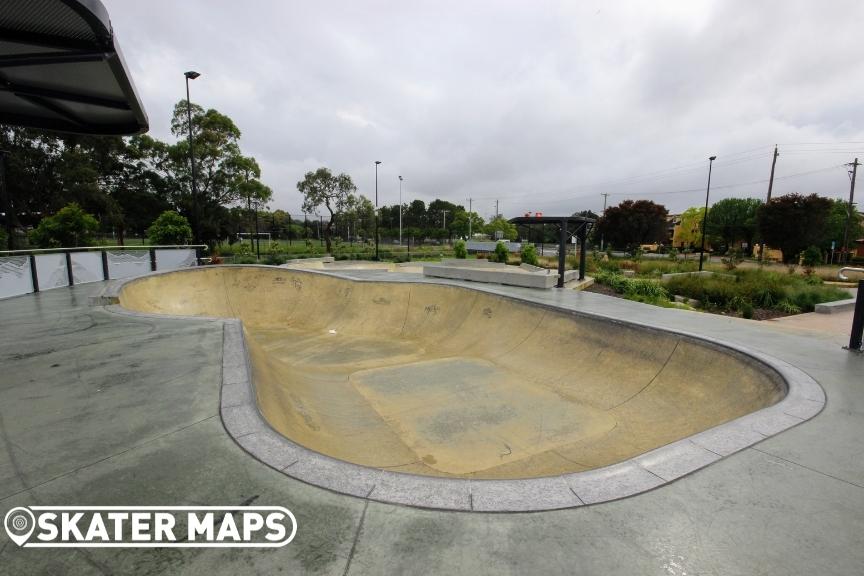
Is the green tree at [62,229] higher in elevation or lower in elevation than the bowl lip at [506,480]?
higher

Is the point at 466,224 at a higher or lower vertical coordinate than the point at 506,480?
higher

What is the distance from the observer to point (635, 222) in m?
57.3

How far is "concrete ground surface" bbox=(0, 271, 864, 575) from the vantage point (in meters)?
1.95

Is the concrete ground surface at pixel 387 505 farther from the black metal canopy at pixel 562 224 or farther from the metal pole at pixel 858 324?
the black metal canopy at pixel 562 224

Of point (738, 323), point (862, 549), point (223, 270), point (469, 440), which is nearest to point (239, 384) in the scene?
point (469, 440)

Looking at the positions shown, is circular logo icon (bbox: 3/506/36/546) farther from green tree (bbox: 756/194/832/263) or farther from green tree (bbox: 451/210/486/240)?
green tree (bbox: 451/210/486/240)

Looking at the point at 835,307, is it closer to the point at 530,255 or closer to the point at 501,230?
the point at 530,255

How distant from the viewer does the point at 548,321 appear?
902 centimetres

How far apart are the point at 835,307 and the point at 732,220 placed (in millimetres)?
61712

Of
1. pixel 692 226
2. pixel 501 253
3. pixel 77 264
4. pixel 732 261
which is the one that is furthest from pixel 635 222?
pixel 77 264

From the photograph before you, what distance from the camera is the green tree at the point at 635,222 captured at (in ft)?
188

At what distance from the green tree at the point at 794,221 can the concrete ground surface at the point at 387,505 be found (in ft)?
150

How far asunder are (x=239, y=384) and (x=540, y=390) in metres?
4.97

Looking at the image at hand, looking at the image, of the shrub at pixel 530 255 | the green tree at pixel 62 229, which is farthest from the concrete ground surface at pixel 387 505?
the green tree at pixel 62 229
